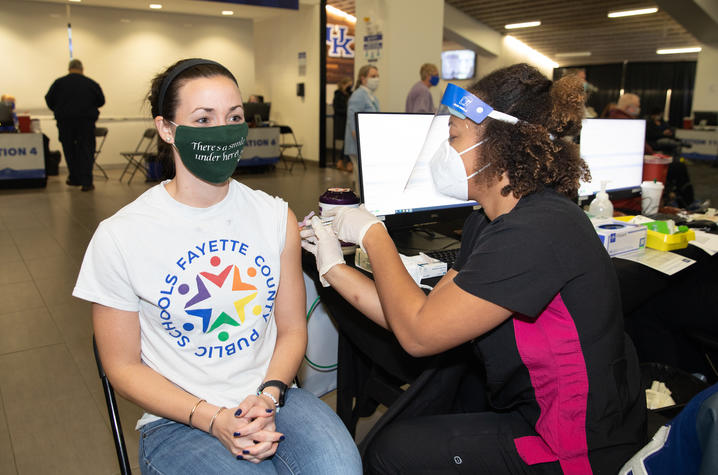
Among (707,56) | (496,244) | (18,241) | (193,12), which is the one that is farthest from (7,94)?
(707,56)

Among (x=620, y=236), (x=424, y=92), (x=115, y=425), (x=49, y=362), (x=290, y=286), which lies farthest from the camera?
(x=424, y=92)

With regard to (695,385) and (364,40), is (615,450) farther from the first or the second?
(364,40)

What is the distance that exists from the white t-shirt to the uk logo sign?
37.3 ft

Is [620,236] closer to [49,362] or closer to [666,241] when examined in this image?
[666,241]

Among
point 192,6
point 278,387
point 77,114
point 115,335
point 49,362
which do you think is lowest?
point 49,362

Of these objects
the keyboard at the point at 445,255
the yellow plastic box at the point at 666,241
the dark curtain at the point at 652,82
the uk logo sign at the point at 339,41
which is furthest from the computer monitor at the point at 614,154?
the dark curtain at the point at 652,82

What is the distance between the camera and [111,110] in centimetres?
892

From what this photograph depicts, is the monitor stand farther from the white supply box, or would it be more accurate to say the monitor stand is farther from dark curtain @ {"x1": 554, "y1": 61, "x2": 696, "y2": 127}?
dark curtain @ {"x1": 554, "y1": 61, "x2": 696, "y2": 127}

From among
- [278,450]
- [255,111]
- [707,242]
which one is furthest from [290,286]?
[255,111]

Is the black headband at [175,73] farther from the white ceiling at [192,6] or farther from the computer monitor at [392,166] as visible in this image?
the white ceiling at [192,6]

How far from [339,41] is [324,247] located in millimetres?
11405

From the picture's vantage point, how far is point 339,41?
39.0 ft

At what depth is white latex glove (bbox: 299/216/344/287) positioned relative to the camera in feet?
4.44

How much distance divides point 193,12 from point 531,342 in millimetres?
9703
